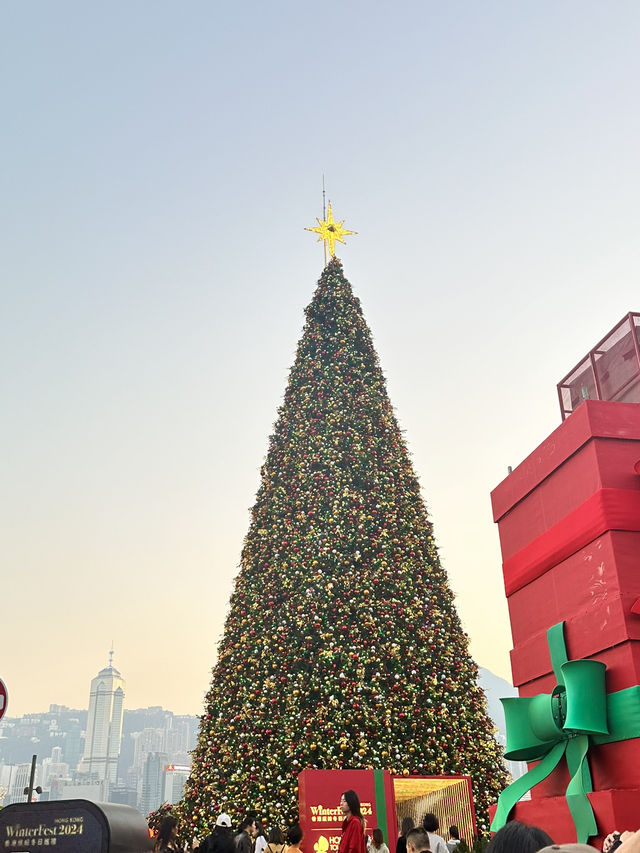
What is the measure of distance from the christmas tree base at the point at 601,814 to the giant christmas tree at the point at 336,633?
745 centimetres

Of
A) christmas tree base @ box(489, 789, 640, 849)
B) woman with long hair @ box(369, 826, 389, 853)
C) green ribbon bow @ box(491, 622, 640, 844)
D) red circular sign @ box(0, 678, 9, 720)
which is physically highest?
red circular sign @ box(0, 678, 9, 720)

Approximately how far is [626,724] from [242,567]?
10.8 meters

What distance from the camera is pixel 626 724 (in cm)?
480

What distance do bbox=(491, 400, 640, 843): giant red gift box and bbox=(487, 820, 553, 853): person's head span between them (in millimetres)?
2803

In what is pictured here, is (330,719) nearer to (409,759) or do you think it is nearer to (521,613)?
(409,759)

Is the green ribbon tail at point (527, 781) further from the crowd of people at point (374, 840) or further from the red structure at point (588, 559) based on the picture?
the crowd of people at point (374, 840)

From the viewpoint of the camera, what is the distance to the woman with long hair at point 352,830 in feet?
21.6

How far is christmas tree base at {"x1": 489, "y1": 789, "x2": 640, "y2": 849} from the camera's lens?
4.64 m

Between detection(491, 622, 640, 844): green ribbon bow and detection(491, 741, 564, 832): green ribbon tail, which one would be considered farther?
detection(491, 741, 564, 832): green ribbon tail

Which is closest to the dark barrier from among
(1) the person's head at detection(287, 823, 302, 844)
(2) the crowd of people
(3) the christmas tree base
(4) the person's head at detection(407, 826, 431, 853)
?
(2) the crowd of people

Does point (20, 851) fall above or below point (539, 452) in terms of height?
below

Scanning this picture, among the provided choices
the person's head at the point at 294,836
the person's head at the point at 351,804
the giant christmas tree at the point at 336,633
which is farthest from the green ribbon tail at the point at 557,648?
the giant christmas tree at the point at 336,633

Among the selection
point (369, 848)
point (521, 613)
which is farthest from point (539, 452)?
point (369, 848)

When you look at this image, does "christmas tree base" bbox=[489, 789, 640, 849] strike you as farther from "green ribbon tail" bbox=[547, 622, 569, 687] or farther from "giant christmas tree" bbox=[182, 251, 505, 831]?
"giant christmas tree" bbox=[182, 251, 505, 831]
